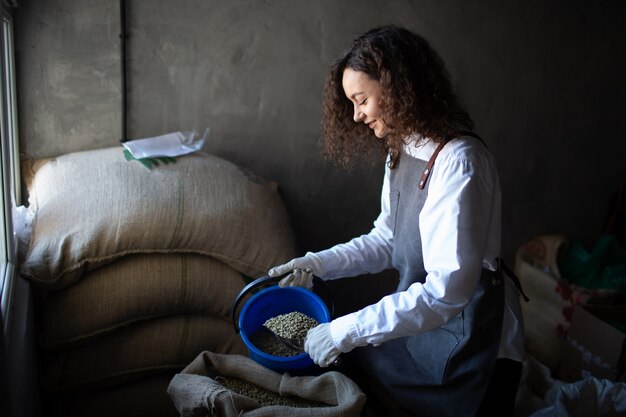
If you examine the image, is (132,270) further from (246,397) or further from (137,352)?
(246,397)

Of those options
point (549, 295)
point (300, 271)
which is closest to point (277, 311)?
point (300, 271)

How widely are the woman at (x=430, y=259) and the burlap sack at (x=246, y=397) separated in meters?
0.07

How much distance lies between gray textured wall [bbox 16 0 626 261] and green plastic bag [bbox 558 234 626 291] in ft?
0.91

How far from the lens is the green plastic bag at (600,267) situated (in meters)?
2.77

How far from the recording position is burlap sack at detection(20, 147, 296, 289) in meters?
1.78

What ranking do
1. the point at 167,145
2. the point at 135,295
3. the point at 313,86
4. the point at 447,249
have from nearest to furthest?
the point at 447,249 → the point at 135,295 → the point at 167,145 → the point at 313,86

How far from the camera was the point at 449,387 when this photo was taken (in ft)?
4.95

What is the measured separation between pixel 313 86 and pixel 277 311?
1.18 meters

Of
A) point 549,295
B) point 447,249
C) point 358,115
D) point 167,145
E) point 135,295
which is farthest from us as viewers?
point 549,295

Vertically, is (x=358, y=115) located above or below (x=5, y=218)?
above

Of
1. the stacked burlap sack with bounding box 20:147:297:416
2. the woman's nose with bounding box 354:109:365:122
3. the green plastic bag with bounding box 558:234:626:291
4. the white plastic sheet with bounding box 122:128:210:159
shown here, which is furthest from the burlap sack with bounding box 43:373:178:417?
the green plastic bag with bounding box 558:234:626:291

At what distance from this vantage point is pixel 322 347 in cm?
144

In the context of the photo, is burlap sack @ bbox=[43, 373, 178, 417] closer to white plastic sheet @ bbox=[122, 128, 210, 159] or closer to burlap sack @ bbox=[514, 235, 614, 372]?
white plastic sheet @ bbox=[122, 128, 210, 159]

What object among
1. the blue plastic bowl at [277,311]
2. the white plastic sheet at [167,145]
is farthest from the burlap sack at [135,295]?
the white plastic sheet at [167,145]
